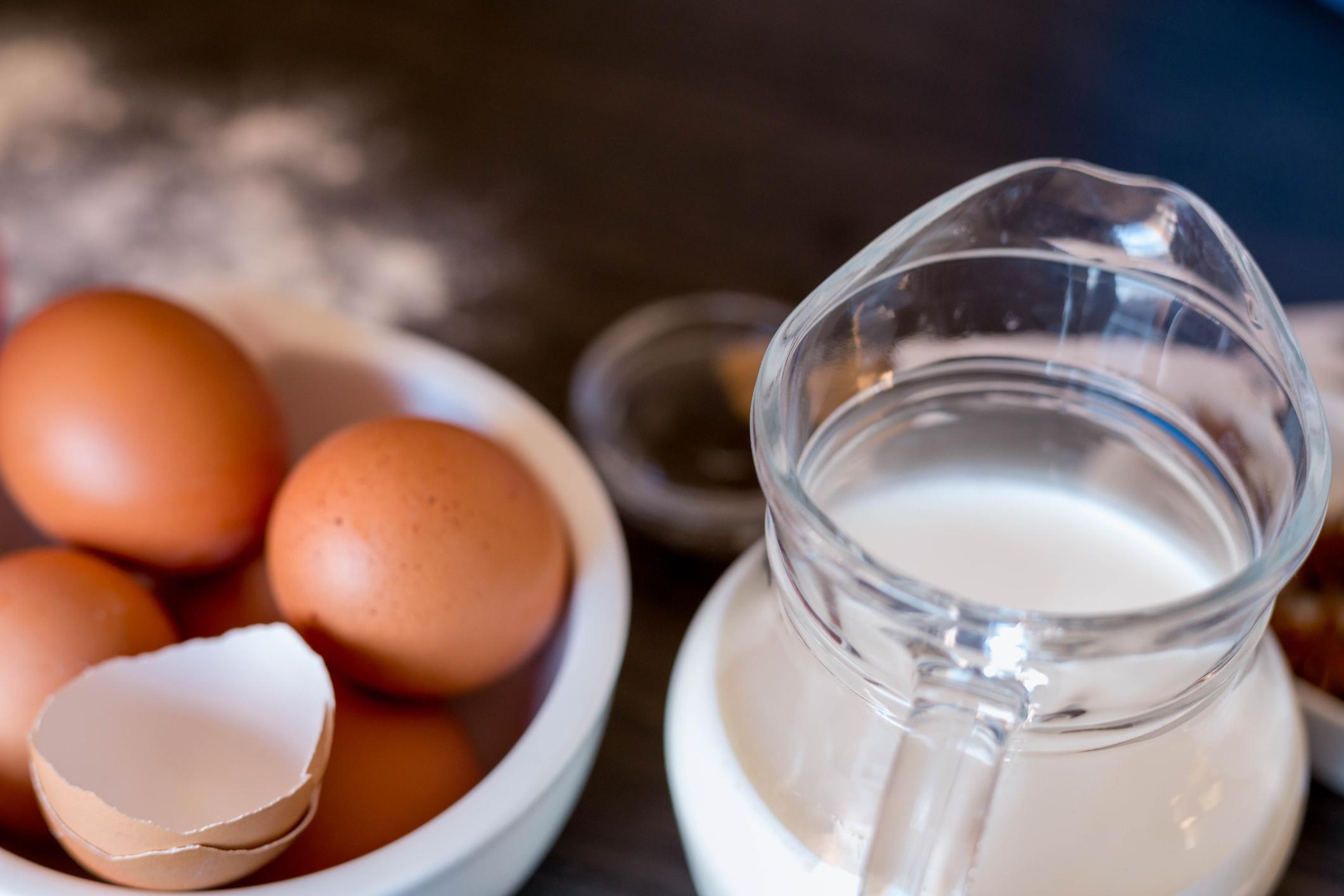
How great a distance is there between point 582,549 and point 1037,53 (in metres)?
0.61

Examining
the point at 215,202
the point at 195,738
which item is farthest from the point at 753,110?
the point at 195,738

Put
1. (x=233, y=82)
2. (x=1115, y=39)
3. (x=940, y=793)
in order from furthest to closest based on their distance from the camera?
1. (x=1115, y=39)
2. (x=233, y=82)
3. (x=940, y=793)

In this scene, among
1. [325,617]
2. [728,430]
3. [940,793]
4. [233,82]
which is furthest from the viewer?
[233,82]

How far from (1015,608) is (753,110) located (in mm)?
539

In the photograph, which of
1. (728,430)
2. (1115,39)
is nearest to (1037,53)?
(1115,39)

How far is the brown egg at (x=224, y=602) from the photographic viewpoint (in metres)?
0.46

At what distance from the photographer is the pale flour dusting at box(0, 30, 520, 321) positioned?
65cm

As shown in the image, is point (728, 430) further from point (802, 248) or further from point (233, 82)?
point (233, 82)

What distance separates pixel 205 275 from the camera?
0.65 m

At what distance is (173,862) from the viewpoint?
0.33 m

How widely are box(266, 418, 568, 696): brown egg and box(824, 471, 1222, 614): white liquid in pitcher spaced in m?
0.11

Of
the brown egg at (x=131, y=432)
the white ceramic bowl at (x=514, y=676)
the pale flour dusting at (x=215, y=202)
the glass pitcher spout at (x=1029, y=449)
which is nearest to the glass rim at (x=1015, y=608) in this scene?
the glass pitcher spout at (x=1029, y=449)

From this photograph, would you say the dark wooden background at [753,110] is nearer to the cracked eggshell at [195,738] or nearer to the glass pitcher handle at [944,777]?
the cracked eggshell at [195,738]

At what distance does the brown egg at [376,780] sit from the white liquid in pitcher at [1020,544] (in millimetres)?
159
